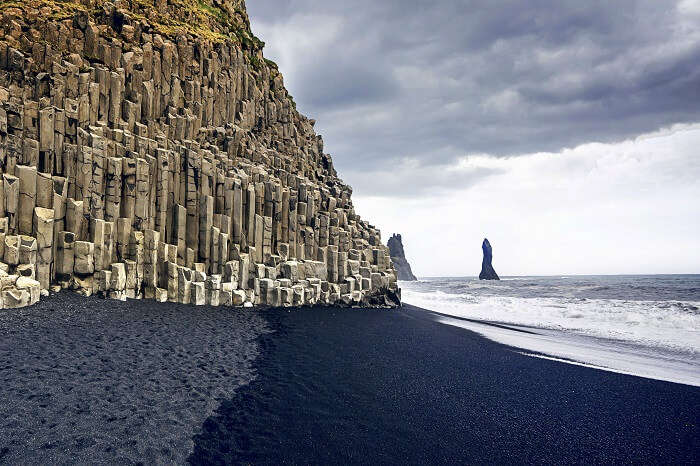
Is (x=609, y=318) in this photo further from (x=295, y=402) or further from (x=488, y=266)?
(x=488, y=266)

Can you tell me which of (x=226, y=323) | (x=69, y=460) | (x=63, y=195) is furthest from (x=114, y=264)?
(x=69, y=460)

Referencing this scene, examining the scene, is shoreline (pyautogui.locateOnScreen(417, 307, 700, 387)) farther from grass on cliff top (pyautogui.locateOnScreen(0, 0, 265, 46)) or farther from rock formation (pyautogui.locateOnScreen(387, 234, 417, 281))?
rock formation (pyautogui.locateOnScreen(387, 234, 417, 281))

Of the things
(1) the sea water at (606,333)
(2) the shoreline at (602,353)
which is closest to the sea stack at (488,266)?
(1) the sea water at (606,333)

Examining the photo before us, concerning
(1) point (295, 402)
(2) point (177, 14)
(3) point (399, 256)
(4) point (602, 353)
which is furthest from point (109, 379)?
(3) point (399, 256)

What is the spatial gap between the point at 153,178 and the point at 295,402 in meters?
21.2

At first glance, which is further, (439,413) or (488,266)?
(488,266)

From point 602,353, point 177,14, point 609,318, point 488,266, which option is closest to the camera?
point 602,353

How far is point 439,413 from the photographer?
1043 centimetres

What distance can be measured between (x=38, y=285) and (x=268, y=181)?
17.2 metres

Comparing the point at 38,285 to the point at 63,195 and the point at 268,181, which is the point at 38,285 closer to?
the point at 63,195

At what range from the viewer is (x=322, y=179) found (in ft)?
138

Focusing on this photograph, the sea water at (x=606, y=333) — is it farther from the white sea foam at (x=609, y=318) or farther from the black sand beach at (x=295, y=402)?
the black sand beach at (x=295, y=402)

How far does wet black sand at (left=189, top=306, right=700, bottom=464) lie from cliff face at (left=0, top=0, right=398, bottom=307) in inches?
471

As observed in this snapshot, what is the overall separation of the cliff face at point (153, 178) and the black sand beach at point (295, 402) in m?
5.19
